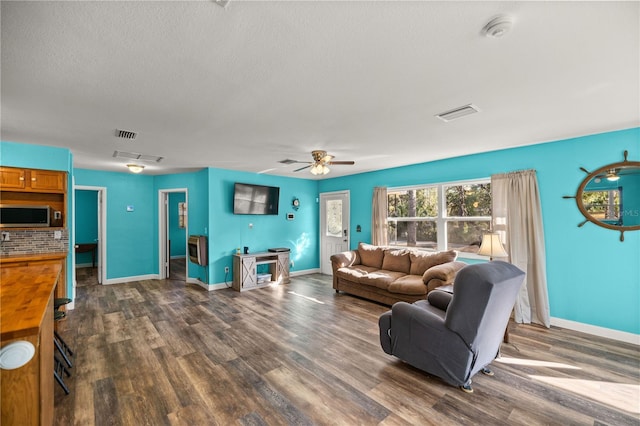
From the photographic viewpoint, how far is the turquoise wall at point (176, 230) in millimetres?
8969

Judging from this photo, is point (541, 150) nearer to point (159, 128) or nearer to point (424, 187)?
point (424, 187)

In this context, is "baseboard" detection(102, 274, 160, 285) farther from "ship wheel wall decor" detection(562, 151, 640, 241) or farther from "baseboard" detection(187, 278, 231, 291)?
"ship wheel wall decor" detection(562, 151, 640, 241)

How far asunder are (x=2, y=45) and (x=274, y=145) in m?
Answer: 2.63

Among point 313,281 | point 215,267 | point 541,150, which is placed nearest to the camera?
point 541,150

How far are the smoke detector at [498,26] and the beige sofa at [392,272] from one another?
3.03 meters

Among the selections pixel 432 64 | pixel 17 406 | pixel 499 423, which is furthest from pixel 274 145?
pixel 499 423

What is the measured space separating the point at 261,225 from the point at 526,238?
501 cm

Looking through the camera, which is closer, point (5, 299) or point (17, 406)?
point (17, 406)

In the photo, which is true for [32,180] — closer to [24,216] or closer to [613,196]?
[24,216]

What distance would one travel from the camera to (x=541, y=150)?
12.9 ft

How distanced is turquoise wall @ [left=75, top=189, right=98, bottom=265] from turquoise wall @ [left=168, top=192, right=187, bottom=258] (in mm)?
2013

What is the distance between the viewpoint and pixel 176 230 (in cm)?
945

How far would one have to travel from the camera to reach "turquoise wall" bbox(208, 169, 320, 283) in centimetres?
577

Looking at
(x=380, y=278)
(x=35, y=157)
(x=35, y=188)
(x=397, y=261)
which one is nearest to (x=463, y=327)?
(x=380, y=278)
